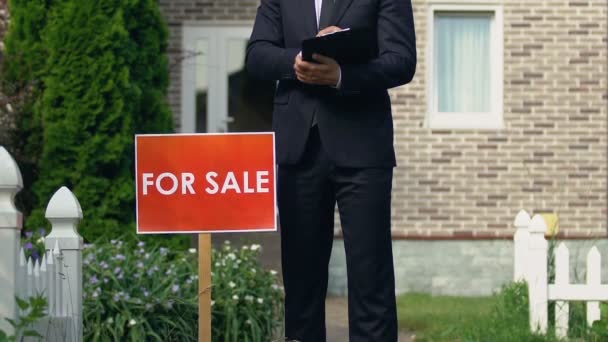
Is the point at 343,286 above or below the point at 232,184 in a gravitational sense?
below

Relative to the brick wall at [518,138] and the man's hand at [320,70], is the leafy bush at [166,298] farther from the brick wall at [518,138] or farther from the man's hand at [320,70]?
the brick wall at [518,138]

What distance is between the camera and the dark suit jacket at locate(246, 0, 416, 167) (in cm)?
452

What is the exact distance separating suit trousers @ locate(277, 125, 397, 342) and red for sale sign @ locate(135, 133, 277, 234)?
10cm

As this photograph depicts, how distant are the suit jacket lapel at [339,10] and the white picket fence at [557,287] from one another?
9.51 feet

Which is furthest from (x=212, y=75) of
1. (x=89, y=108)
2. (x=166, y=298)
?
(x=166, y=298)

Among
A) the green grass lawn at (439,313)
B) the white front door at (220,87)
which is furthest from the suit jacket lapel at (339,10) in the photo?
the white front door at (220,87)

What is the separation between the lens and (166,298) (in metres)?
6.58

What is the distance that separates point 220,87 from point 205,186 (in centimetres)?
758

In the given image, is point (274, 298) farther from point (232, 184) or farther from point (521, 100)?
point (521, 100)

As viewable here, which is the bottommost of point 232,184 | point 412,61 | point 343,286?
point 343,286

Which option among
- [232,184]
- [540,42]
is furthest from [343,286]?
[232,184]

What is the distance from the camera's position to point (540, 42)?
11.9m

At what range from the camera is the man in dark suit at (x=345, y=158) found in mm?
4531

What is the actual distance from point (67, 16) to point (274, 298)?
3195 mm
